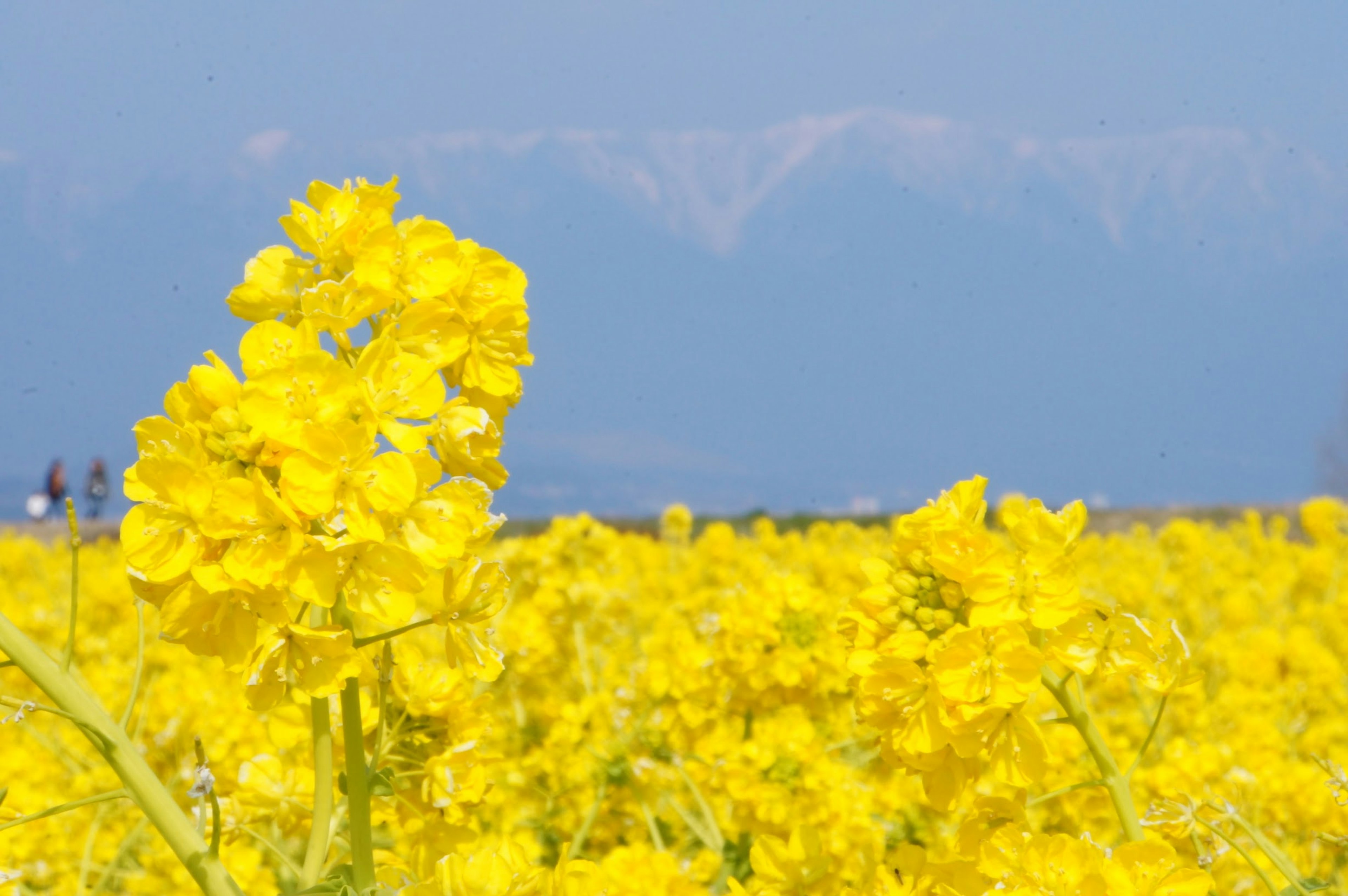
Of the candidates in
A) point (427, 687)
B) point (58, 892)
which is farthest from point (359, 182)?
point (58, 892)

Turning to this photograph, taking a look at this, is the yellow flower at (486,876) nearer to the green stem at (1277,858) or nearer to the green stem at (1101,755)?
the green stem at (1101,755)

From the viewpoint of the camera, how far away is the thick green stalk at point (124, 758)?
1.21 meters

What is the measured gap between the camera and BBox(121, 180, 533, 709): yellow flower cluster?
1.15 m

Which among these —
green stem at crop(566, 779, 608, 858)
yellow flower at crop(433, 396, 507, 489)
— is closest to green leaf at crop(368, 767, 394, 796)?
yellow flower at crop(433, 396, 507, 489)

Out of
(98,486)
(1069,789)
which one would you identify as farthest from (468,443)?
(98,486)

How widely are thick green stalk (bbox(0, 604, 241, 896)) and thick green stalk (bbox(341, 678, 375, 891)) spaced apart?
14 centimetres

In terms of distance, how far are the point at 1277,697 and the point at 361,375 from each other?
15.7 ft

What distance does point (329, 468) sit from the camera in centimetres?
115

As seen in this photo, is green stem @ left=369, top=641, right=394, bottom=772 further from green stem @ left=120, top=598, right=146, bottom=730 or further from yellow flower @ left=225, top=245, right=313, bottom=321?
yellow flower @ left=225, top=245, right=313, bottom=321

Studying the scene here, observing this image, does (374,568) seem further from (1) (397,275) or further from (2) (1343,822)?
(2) (1343,822)

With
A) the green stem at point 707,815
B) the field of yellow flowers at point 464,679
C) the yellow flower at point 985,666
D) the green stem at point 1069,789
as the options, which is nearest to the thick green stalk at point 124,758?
the field of yellow flowers at point 464,679

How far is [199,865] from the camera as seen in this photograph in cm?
122

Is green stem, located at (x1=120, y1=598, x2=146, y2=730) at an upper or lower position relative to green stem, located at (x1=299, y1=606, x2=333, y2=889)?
upper

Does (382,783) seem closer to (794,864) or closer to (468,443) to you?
(468,443)
